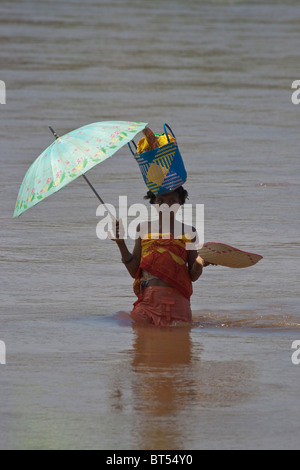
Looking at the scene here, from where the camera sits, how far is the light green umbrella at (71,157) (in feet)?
18.8

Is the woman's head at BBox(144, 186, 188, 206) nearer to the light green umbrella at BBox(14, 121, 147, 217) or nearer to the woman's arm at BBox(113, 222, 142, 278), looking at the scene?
the woman's arm at BBox(113, 222, 142, 278)

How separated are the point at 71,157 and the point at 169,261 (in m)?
0.88

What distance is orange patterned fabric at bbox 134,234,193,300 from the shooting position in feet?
20.2

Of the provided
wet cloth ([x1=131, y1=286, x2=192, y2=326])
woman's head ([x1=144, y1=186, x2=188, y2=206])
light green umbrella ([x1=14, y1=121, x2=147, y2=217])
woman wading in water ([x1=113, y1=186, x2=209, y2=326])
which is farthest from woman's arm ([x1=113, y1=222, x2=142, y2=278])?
light green umbrella ([x1=14, y1=121, x2=147, y2=217])

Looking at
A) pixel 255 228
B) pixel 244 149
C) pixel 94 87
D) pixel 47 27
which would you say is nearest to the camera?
pixel 255 228

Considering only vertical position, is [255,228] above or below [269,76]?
below

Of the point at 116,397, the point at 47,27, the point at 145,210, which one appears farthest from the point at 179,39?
the point at 116,397

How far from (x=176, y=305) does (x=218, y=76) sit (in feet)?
39.5

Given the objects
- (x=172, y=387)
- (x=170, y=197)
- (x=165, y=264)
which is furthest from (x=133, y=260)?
(x=172, y=387)

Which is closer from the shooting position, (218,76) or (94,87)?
(94,87)

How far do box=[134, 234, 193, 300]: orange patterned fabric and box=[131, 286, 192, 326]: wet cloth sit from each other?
0.06 metres

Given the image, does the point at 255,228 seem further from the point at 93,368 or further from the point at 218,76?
the point at 218,76
